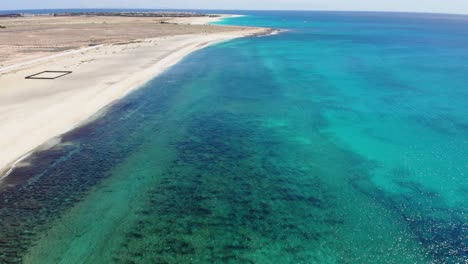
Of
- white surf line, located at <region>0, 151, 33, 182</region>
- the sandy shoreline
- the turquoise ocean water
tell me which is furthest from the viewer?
the sandy shoreline

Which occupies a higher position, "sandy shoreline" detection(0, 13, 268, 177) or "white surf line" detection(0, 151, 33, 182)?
"sandy shoreline" detection(0, 13, 268, 177)

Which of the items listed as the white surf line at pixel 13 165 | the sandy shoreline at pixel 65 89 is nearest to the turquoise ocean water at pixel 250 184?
the white surf line at pixel 13 165

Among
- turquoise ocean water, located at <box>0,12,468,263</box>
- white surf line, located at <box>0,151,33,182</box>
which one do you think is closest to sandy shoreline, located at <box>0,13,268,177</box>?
white surf line, located at <box>0,151,33,182</box>

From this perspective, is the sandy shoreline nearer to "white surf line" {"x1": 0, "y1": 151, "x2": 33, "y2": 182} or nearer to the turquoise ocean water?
"white surf line" {"x1": 0, "y1": 151, "x2": 33, "y2": 182}

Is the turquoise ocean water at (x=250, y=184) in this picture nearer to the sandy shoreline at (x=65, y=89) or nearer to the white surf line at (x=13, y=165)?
the white surf line at (x=13, y=165)

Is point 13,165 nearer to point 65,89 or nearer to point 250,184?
point 250,184

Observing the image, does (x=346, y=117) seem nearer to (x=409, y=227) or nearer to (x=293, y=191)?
(x=293, y=191)

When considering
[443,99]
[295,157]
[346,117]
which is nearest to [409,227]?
[295,157]

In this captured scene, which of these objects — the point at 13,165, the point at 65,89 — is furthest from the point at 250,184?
the point at 65,89
